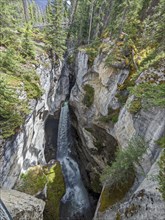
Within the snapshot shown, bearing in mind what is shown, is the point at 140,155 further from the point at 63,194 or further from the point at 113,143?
the point at 63,194

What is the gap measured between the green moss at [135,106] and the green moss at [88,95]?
9284 millimetres

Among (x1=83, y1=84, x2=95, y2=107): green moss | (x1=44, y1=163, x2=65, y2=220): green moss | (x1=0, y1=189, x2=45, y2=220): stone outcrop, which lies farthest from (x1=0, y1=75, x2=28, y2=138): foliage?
(x1=83, y1=84, x2=95, y2=107): green moss

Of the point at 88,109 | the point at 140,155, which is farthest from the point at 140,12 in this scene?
the point at 140,155

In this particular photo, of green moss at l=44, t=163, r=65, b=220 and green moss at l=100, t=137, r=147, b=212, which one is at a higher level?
green moss at l=100, t=137, r=147, b=212

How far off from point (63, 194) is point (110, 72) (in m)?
13.9

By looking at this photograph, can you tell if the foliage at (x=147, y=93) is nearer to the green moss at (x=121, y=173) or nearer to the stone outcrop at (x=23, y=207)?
the green moss at (x=121, y=173)

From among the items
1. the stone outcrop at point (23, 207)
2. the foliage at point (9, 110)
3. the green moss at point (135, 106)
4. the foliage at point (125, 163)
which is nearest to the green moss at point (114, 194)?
the foliage at point (125, 163)

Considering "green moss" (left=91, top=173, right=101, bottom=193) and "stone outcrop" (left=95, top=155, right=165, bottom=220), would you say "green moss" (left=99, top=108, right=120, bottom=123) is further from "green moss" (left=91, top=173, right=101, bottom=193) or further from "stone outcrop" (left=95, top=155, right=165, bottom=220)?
"stone outcrop" (left=95, top=155, right=165, bottom=220)

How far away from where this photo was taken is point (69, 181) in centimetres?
2527

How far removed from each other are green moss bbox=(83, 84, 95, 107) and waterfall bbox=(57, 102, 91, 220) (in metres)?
8.40

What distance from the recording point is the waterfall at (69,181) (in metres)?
22.0

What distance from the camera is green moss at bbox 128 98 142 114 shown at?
1421 centimetres

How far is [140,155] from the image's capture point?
11672mm

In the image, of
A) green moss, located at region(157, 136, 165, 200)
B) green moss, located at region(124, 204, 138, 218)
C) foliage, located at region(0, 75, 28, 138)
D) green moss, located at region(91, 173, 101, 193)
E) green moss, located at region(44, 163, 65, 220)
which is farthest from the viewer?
green moss, located at region(91, 173, 101, 193)
